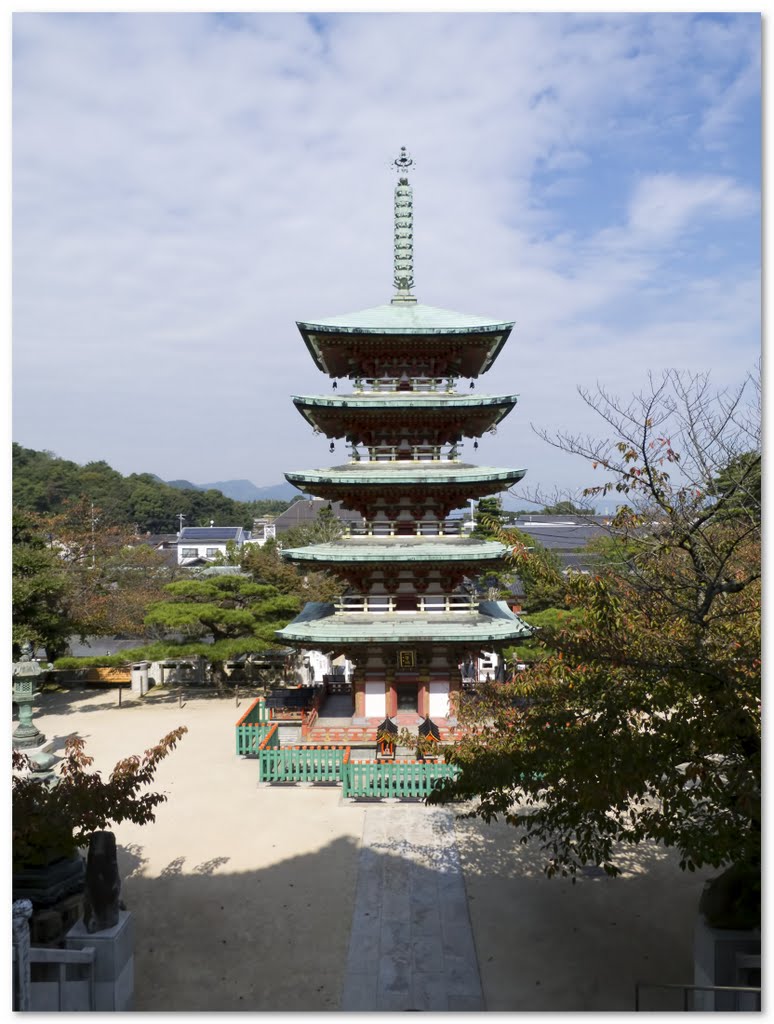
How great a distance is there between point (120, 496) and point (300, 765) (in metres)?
98.0

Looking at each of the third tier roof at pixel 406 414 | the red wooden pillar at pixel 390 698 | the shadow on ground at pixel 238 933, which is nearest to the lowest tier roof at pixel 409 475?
the third tier roof at pixel 406 414

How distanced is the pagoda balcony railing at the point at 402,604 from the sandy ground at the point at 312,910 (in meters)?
4.67

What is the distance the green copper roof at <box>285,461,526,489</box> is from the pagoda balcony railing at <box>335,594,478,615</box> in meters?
3.26

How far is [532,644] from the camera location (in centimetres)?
1978

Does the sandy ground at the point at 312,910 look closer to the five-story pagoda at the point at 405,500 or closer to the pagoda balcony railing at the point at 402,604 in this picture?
the five-story pagoda at the point at 405,500

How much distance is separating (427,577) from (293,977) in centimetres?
1026

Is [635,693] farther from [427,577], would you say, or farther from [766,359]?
[427,577]

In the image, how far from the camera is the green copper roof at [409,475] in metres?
16.2

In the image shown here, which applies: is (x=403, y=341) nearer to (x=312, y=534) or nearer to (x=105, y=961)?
(x=105, y=961)

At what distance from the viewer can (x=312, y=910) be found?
33.4 ft

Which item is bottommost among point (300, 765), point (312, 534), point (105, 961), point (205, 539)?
point (300, 765)

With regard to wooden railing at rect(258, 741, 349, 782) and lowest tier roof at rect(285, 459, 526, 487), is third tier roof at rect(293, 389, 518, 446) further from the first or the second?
wooden railing at rect(258, 741, 349, 782)

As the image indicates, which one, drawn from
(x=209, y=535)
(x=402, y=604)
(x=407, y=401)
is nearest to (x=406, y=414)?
(x=407, y=401)
